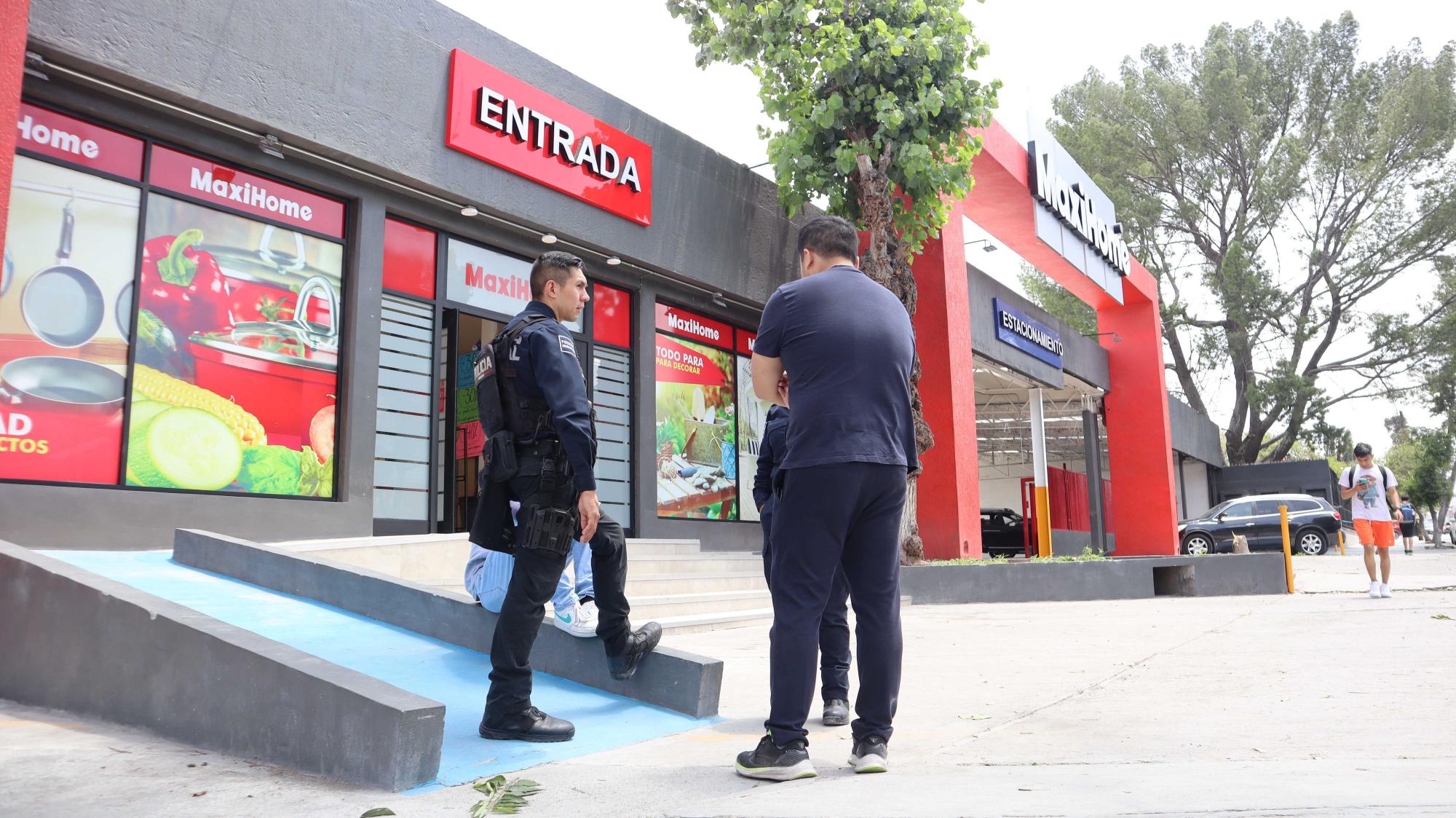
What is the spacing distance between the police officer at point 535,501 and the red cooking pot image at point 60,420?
4705 millimetres

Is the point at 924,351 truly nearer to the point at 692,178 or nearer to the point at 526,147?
the point at 692,178

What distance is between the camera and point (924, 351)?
1361cm

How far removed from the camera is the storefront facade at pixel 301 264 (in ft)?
22.4

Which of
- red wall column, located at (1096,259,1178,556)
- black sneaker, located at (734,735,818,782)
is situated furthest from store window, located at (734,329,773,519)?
red wall column, located at (1096,259,1178,556)

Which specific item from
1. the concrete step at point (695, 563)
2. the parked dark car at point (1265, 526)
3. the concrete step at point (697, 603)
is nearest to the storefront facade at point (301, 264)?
the concrete step at point (695, 563)

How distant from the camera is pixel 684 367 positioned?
1266cm

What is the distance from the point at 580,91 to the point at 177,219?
14.9 ft

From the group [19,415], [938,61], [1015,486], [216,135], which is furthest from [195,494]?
[1015,486]

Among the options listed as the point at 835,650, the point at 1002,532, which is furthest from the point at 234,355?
the point at 1002,532

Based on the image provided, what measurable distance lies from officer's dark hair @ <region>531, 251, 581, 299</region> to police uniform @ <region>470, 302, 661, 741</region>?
18 cm

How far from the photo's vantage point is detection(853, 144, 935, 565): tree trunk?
1120cm

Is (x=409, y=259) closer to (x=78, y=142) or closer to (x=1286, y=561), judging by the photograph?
(x=78, y=142)

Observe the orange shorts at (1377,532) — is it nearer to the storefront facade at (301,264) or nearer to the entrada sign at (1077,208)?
the entrada sign at (1077,208)

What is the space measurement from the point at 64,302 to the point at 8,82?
1.67 metres
